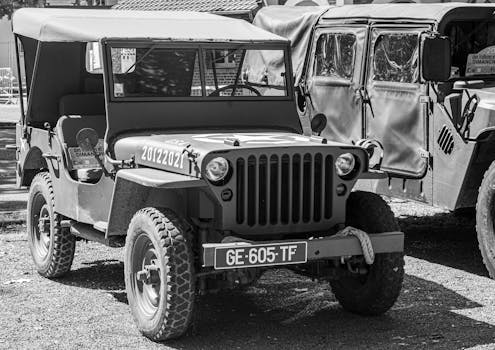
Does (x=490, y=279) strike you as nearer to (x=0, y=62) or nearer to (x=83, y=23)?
(x=83, y=23)

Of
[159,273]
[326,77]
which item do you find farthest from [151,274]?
[326,77]

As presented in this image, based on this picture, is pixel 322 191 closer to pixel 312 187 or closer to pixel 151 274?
pixel 312 187

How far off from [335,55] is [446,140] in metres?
1.62

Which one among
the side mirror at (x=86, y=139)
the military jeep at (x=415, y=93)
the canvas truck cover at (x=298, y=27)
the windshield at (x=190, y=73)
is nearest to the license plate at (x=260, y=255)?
the side mirror at (x=86, y=139)

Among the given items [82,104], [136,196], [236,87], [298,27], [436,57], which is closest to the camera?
[136,196]

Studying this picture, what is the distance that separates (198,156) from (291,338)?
1.23m

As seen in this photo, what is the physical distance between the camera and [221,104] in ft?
22.5

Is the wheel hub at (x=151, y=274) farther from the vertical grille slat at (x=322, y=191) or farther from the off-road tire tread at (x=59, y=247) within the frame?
the off-road tire tread at (x=59, y=247)

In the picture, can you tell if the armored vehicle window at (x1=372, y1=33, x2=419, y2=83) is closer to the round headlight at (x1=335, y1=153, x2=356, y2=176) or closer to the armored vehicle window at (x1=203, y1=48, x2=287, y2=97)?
the armored vehicle window at (x1=203, y1=48, x2=287, y2=97)

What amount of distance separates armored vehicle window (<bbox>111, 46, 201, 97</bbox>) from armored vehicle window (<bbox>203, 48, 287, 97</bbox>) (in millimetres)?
118

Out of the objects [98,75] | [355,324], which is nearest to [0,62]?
[98,75]

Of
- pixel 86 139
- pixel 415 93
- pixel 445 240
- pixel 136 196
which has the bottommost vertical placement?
pixel 445 240

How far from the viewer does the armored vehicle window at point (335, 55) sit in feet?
28.4

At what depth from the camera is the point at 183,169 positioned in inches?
222
